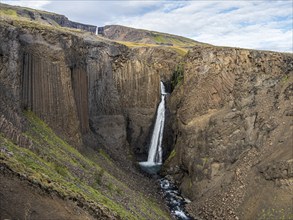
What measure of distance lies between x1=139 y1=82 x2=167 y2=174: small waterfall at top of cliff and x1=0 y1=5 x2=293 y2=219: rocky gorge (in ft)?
2.78

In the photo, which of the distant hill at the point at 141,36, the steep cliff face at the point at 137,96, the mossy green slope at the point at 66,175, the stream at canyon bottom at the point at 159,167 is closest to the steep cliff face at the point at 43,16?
the distant hill at the point at 141,36

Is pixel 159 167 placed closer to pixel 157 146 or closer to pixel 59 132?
pixel 157 146

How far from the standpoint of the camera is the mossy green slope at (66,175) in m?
15.9

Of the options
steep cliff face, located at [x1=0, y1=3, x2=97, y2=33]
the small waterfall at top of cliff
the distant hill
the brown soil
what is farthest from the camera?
the distant hill

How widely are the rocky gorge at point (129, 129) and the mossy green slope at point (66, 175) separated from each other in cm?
10

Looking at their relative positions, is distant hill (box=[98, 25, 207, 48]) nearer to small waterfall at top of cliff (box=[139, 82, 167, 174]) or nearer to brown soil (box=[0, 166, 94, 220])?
small waterfall at top of cliff (box=[139, 82, 167, 174])

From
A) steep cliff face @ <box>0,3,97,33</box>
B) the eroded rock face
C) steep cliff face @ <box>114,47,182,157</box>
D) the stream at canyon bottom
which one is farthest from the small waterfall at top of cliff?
steep cliff face @ <box>0,3,97,33</box>

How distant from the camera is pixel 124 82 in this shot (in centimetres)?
4969

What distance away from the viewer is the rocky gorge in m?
19.7

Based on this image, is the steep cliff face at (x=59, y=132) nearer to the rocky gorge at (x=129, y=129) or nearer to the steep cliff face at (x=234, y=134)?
the rocky gorge at (x=129, y=129)

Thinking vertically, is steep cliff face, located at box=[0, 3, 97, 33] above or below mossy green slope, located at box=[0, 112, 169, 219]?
above

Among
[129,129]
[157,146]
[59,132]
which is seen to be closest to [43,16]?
[129,129]

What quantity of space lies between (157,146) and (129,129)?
461 cm

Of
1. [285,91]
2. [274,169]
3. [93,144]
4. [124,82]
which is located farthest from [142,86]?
[274,169]
